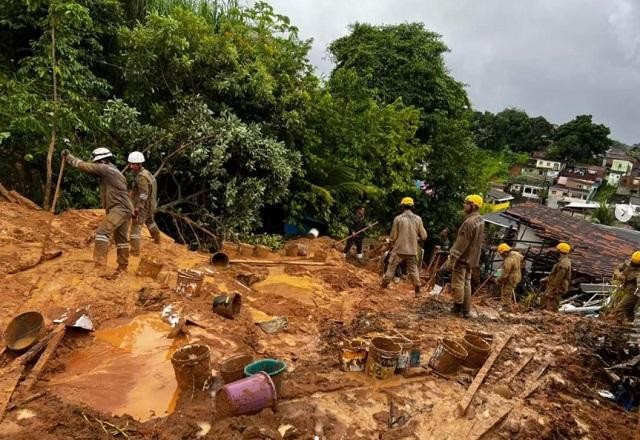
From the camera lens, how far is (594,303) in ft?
42.6

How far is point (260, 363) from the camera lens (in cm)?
429

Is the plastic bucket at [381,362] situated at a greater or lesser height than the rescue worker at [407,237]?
lesser

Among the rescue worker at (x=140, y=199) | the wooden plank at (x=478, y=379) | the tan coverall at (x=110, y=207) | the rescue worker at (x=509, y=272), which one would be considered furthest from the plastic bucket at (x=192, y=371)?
the rescue worker at (x=509, y=272)

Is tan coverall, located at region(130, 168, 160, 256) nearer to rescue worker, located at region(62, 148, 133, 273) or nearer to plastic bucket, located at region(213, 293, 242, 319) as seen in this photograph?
rescue worker, located at region(62, 148, 133, 273)

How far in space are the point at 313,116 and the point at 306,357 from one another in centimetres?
950

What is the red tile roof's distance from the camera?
1448 cm

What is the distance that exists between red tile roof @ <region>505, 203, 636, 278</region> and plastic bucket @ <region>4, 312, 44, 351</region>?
1442 cm

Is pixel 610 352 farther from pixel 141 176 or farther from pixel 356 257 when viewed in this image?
pixel 141 176

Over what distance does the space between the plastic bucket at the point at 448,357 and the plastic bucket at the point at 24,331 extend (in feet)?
14.1

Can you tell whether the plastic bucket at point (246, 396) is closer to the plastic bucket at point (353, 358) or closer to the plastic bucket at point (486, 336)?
the plastic bucket at point (353, 358)

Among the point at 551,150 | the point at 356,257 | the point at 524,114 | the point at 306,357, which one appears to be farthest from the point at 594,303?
the point at 524,114

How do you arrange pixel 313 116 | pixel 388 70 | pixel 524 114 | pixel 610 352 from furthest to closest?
pixel 524 114
pixel 388 70
pixel 313 116
pixel 610 352

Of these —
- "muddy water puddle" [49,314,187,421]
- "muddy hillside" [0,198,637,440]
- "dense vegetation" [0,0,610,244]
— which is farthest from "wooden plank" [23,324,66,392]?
"dense vegetation" [0,0,610,244]

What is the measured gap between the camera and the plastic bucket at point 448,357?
5.21 meters
